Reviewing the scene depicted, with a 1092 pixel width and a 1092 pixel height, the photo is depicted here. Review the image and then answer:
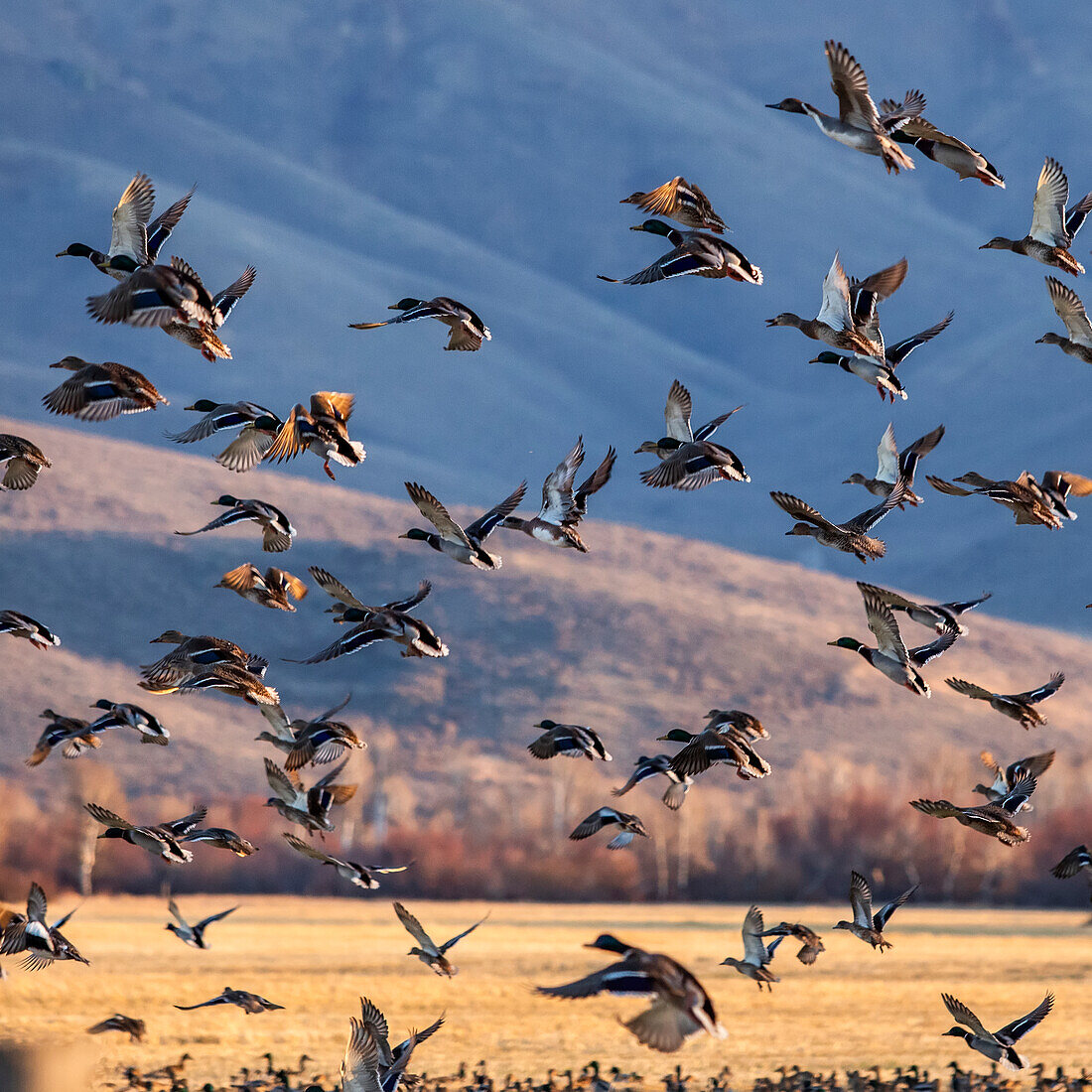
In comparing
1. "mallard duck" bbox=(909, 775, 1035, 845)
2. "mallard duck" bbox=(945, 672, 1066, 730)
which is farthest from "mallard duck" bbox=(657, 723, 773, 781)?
"mallard duck" bbox=(945, 672, 1066, 730)

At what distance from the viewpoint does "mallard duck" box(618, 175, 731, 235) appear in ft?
64.1

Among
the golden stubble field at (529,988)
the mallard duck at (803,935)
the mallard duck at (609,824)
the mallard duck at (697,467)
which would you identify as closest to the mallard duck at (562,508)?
the mallard duck at (697,467)

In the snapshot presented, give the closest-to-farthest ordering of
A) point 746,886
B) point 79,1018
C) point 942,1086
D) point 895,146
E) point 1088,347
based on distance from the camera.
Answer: point 895,146 → point 1088,347 → point 942,1086 → point 79,1018 → point 746,886

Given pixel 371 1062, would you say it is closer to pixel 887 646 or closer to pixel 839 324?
pixel 887 646

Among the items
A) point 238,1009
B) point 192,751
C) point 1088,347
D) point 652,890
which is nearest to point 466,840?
point 652,890

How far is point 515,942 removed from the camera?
77812 millimetres

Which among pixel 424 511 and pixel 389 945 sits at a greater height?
pixel 424 511

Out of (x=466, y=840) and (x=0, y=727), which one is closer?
(x=466, y=840)

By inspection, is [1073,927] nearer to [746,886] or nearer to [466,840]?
[746,886]

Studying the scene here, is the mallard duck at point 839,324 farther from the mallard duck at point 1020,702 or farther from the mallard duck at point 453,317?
the mallard duck at point 1020,702

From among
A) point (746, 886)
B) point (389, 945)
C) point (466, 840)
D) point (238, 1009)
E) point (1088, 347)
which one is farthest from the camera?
point (466, 840)

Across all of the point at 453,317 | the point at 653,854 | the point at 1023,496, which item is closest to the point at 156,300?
the point at 453,317

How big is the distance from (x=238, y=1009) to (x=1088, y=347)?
3420cm

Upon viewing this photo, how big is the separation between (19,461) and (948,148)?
10.8m
